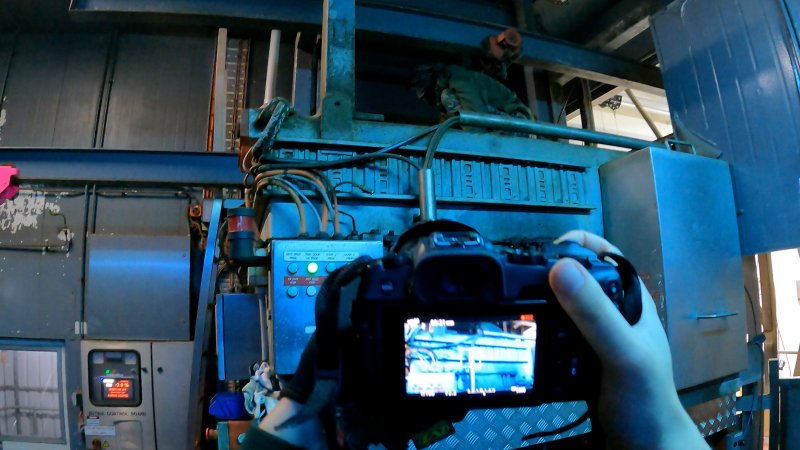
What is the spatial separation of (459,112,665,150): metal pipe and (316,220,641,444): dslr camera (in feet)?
2.74

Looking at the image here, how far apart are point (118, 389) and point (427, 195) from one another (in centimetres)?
188

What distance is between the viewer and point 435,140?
3.98 ft

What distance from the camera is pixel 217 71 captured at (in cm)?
216

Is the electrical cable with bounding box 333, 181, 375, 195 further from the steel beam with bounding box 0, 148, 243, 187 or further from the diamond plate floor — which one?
the steel beam with bounding box 0, 148, 243, 187

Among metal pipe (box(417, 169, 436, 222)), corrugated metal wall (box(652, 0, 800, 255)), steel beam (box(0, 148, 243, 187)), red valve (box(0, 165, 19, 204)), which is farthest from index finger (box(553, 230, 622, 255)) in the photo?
red valve (box(0, 165, 19, 204))

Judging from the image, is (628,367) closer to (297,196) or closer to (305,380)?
(305,380)

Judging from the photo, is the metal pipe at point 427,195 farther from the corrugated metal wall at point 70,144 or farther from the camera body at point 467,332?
the corrugated metal wall at point 70,144

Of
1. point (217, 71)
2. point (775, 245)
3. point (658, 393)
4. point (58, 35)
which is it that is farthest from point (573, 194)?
point (58, 35)

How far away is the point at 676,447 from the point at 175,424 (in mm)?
2162

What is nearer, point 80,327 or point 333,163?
point 333,163

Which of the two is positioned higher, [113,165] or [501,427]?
[113,165]

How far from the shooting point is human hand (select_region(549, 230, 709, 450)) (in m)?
0.44

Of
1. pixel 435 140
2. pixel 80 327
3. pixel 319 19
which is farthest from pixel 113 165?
pixel 435 140

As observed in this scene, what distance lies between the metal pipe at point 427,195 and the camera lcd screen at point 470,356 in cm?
65
